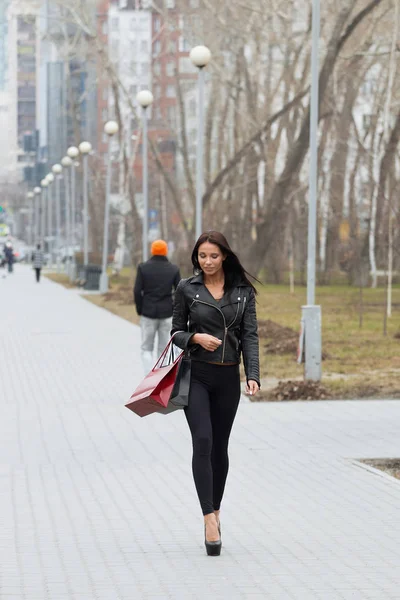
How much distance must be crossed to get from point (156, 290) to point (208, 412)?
7836 mm

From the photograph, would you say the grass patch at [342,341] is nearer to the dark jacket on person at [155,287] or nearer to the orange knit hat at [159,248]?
the dark jacket on person at [155,287]

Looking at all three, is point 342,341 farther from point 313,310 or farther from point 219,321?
point 219,321

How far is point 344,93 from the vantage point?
46406 mm

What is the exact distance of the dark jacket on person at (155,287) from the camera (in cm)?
1511

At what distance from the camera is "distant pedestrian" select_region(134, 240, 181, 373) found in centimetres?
1511

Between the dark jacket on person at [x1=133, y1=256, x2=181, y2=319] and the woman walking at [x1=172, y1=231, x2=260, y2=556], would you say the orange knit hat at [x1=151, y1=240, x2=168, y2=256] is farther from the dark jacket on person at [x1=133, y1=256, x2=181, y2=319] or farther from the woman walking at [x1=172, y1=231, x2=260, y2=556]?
the woman walking at [x1=172, y1=231, x2=260, y2=556]

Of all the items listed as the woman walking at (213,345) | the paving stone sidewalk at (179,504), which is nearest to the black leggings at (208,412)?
the woman walking at (213,345)

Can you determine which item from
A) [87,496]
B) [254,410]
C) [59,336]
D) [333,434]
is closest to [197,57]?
[59,336]

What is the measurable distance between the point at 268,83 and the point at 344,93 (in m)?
3.38

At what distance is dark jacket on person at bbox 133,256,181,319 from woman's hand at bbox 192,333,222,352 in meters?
7.83

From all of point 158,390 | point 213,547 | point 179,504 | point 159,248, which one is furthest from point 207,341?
point 159,248

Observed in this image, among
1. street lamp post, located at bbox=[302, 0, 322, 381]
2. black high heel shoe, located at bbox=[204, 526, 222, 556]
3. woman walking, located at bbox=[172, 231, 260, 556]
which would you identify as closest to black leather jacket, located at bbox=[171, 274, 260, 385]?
woman walking, located at bbox=[172, 231, 260, 556]

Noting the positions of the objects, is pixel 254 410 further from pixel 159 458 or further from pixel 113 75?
pixel 113 75

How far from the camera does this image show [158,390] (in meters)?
7.33
